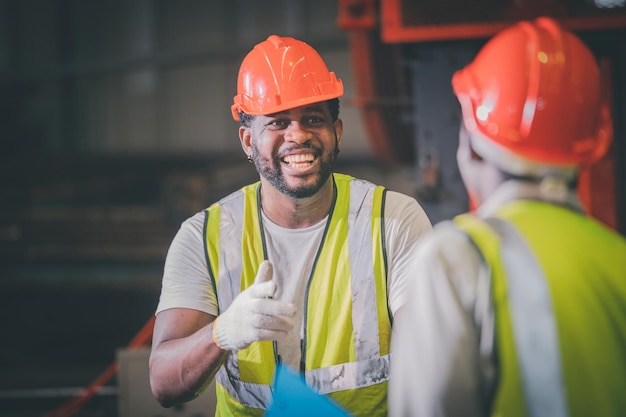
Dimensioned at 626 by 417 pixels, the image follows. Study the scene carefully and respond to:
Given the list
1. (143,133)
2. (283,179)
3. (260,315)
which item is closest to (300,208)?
(283,179)

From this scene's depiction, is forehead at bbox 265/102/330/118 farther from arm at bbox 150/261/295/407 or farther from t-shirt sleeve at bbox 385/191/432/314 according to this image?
arm at bbox 150/261/295/407

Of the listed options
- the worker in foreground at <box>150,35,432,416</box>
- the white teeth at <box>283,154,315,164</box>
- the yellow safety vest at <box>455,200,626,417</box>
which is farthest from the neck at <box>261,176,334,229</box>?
the yellow safety vest at <box>455,200,626,417</box>

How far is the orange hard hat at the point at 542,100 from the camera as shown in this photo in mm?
1293

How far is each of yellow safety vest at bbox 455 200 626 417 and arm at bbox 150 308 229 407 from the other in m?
0.98

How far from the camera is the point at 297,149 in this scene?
2.20m

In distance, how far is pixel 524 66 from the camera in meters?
1.31

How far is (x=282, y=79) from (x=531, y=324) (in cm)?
128

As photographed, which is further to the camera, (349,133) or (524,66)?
Result: (349,133)

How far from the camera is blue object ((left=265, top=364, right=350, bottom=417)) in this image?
2.05m

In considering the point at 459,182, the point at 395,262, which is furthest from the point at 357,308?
the point at 459,182

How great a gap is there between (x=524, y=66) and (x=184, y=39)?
37.1ft

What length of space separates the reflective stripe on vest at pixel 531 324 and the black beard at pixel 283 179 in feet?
3.48

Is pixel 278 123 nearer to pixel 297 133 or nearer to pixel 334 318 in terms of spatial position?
pixel 297 133

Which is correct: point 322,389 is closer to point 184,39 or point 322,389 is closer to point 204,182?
point 204,182
